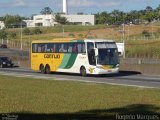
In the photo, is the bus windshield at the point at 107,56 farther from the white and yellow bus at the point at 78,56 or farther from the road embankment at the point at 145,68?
the road embankment at the point at 145,68

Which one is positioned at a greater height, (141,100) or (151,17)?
(151,17)

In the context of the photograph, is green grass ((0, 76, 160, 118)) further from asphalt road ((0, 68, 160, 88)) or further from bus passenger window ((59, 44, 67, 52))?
bus passenger window ((59, 44, 67, 52))

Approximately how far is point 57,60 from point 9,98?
2447cm

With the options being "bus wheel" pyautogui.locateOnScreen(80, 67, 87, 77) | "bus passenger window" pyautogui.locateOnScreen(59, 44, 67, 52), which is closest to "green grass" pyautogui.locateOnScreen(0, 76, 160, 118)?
"bus wheel" pyautogui.locateOnScreen(80, 67, 87, 77)

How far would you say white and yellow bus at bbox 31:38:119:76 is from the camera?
38.1 meters

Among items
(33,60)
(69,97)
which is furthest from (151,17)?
(69,97)

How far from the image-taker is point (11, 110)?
1443 centimetres

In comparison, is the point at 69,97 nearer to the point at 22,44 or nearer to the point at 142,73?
the point at 142,73

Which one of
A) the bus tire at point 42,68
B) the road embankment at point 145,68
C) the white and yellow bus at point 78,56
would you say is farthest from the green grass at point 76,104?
the bus tire at point 42,68

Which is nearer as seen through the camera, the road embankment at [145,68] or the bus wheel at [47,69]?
the road embankment at [145,68]

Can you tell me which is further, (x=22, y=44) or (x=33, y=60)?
(x=22, y=44)

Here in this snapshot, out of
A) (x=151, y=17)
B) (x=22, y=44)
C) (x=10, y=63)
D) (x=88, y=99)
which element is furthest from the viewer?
(x=151, y=17)

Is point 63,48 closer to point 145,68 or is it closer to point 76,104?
point 145,68

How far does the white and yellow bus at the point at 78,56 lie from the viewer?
3812cm
